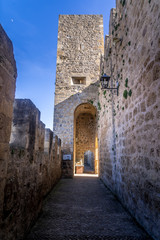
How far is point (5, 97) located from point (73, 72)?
9.32 meters

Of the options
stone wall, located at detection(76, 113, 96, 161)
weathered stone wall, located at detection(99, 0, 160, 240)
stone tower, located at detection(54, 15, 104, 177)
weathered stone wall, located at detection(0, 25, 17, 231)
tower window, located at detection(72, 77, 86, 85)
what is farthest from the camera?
stone wall, located at detection(76, 113, 96, 161)

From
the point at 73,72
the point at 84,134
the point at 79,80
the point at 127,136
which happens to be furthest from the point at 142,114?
the point at 84,134

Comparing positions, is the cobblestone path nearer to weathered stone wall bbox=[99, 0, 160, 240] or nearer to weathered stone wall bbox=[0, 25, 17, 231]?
weathered stone wall bbox=[99, 0, 160, 240]

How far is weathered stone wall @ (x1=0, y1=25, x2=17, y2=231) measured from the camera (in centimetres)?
147

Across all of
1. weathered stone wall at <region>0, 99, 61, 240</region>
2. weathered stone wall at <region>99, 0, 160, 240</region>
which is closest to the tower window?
weathered stone wall at <region>99, 0, 160, 240</region>

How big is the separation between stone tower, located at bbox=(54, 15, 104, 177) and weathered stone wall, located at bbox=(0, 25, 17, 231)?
25.0 ft

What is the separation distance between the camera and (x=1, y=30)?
4.76 ft

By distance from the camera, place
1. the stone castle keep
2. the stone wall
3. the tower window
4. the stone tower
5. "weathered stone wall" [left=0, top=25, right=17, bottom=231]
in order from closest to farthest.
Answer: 1. "weathered stone wall" [left=0, top=25, right=17, bottom=231]
2. the stone castle keep
3. the stone tower
4. the tower window
5. the stone wall

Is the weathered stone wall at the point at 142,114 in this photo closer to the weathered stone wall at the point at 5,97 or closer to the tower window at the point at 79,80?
the weathered stone wall at the point at 5,97

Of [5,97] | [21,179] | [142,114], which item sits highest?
[142,114]

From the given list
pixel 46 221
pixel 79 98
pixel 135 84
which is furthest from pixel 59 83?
pixel 46 221

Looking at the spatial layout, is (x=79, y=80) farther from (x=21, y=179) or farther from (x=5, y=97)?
(x=5, y=97)

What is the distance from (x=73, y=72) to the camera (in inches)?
408

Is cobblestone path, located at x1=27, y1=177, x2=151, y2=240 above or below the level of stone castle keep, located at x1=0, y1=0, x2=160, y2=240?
below
